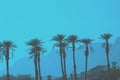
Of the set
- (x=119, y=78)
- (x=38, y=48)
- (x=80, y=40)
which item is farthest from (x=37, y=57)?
(x=119, y=78)

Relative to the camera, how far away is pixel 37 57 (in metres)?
84.6

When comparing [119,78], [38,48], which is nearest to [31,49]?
[38,48]

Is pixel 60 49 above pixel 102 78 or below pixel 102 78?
above

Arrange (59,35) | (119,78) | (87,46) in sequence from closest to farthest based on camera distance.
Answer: (59,35), (87,46), (119,78)

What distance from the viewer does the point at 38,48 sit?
279 ft

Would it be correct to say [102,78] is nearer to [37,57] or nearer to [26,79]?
[26,79]

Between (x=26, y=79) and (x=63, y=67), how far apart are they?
2546cm

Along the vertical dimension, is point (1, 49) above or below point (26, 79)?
above

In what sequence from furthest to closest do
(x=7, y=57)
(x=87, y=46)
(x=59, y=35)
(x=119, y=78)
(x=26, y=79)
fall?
1. (x=26, y=79)
2. (x=119, y=78)
3. (x=87, y=46)
4. (x=59, y=35)
5. (x=7, y=57)

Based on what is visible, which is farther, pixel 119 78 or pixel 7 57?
pixel 119 78

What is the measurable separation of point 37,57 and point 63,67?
34.6ft

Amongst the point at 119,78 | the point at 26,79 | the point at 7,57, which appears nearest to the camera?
the point at 7,57

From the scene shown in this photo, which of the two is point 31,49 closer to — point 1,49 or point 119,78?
point 1,49

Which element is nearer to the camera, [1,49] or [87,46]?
[1,49]
